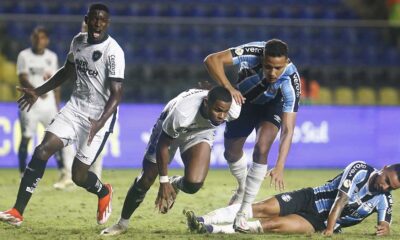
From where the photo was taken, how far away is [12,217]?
9.11 m

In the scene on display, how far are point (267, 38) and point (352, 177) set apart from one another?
36.3ft

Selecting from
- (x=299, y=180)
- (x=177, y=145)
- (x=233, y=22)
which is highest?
Result: (x=233, y=22)

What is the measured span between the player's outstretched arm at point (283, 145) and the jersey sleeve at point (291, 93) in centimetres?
8

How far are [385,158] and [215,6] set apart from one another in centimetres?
584

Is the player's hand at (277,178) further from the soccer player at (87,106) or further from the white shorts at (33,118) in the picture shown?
the white shorts at (33,118)

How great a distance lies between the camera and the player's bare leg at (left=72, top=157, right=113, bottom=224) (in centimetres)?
959

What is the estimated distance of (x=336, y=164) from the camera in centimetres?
1852

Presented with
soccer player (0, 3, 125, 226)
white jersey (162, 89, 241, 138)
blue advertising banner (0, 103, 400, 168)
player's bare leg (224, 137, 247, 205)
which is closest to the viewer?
white jersey (162, 89, 241, 138)

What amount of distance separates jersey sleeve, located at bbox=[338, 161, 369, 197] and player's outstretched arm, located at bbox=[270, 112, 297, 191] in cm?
64

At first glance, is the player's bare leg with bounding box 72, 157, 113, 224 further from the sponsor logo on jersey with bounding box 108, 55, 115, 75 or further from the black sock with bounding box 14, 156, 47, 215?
the sponsor logo on jersey with bounding box 108, 55, 115, 75

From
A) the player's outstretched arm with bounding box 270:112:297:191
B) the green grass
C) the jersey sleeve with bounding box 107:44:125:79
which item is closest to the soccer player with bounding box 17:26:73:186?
the green grass

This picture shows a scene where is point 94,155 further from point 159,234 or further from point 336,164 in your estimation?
point 336,164

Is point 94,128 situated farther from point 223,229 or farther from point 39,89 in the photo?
point 223,229

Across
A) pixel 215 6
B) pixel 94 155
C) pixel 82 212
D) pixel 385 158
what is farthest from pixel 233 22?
pixel 94 155
